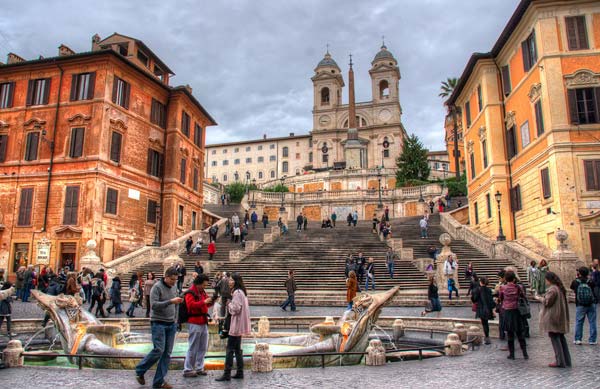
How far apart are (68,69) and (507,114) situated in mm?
26663

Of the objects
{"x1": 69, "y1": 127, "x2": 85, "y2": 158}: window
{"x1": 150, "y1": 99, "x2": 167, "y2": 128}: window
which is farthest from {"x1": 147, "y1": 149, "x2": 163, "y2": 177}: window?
{"x1": 69, "y1": 127, "x2": 85, "y2": 158}: window

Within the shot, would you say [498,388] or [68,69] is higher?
[68,69]

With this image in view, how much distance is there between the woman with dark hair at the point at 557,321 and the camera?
302 inches

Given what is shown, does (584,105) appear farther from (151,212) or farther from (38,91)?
(38,91)

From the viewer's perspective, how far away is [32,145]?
94.0 ft

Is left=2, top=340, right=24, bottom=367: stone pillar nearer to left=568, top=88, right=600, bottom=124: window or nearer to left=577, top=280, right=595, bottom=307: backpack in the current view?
left=577, top=280, right=595, bottom=307: backpack

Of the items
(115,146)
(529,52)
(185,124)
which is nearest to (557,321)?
(529,52)

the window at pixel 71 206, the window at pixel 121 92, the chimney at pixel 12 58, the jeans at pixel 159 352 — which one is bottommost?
the jeans at pixel 159 352

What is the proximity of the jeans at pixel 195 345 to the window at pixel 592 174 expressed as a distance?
20420 millimetres

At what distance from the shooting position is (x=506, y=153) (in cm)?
2852

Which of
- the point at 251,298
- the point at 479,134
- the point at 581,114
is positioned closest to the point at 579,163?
the point at 581,114

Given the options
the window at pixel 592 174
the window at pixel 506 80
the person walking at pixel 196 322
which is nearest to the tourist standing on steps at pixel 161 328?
the person walking at pixel 196 322

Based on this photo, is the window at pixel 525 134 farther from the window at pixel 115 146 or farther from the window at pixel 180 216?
the window at pixel 115 146

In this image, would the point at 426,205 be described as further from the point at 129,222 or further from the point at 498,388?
the point at 498,388
